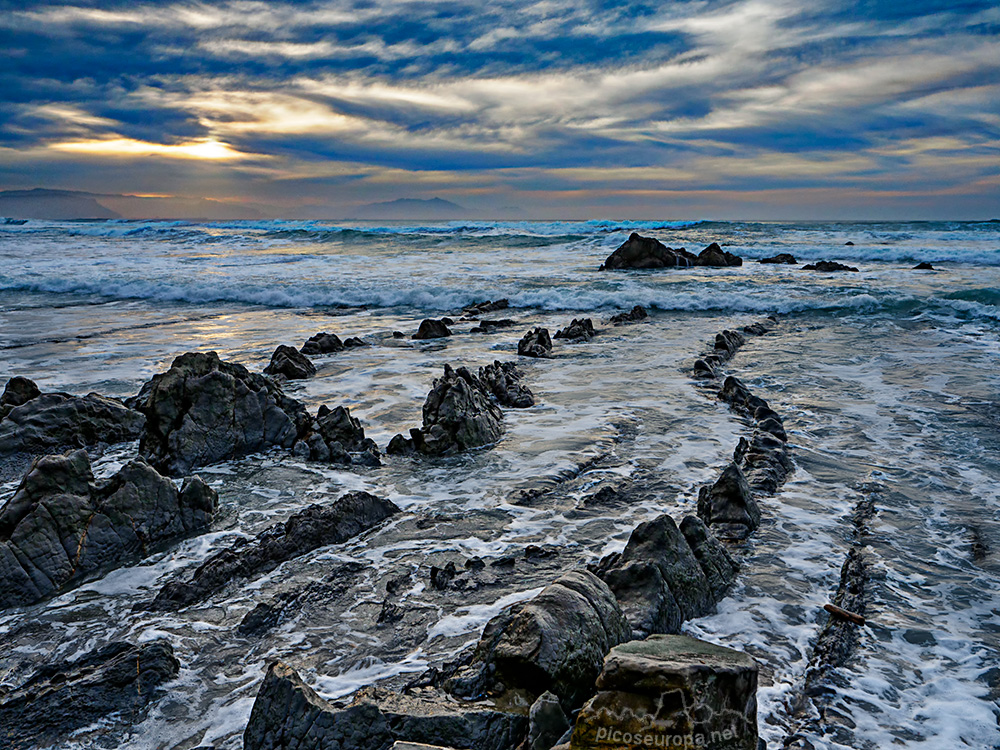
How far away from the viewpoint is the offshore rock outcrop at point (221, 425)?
7.07 meters

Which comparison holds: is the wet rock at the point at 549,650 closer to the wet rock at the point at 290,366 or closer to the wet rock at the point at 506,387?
the wet rock at the point at 506,387

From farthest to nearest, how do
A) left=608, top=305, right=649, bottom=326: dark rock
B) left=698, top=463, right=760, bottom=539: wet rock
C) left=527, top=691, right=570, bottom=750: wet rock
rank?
left=608, top=305, right=649, bottom=326: dark rock → left=698, top=463, right=760, bottom=539: wet rock → left=527, top=691, right=570, bottom=750: wet rock

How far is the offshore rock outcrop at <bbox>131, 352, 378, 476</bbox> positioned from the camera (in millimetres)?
7066

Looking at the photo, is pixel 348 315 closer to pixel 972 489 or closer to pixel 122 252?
pixel 972 489

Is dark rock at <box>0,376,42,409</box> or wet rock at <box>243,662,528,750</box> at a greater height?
dark rock at <box>0,376,42,409</box>

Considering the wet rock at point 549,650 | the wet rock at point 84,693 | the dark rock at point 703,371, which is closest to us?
the wet rock at point 549,650

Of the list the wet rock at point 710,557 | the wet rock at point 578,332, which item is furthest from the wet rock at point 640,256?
the wet rock at point 710,557

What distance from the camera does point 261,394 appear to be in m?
7.84

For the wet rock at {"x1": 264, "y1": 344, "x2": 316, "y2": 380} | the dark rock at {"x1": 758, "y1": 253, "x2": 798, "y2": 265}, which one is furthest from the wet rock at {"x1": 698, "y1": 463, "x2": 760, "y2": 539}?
the dark rock at {"x1": 758, "y1": 253, "x2": 798, "y2": 265}

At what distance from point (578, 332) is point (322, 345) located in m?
5.50

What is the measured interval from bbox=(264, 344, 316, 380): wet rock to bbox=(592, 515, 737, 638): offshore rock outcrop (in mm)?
7690

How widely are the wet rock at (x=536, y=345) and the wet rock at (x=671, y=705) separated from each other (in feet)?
33.7

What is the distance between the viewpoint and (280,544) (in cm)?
525

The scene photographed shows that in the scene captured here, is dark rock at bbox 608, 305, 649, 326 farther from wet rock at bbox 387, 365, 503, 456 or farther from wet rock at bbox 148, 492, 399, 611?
wet rock at bbox 148, 492, 399, 611
